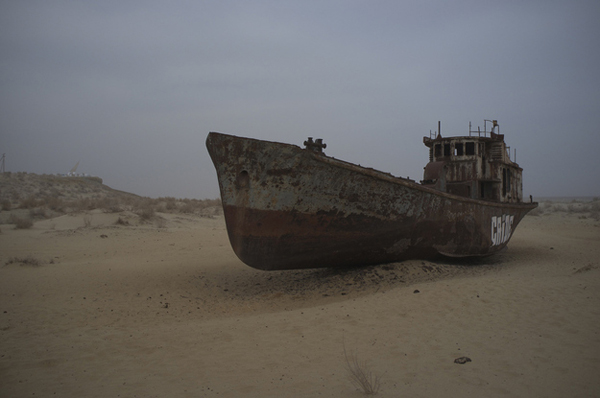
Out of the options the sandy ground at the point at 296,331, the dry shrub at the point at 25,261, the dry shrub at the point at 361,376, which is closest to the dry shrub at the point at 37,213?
the dry shrub at the point at 25,261

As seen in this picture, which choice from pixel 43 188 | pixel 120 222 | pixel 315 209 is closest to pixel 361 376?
pixel 315 209

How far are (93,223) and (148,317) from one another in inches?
456

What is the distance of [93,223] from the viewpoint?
48.8ft

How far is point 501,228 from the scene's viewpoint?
29.7ft

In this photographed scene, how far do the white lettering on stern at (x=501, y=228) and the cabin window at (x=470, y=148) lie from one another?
167 centimetres

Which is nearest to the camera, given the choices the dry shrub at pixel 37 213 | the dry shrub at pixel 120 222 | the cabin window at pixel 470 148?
the cabin window at pixel 470 148

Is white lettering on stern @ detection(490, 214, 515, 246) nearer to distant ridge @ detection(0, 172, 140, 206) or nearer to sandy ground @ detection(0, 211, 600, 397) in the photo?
sandy ground @ detection(0, 211, 600, 397)

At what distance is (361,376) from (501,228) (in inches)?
294

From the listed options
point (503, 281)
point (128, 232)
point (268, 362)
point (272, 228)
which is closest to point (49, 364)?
point (268, 362)

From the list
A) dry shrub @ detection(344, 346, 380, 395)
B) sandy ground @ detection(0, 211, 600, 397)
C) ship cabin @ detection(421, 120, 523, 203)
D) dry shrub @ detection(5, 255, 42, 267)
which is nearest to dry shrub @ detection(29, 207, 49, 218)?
dry shrub @ detection(5, 255, 42, 267)

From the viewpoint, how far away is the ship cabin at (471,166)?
29.3 ft

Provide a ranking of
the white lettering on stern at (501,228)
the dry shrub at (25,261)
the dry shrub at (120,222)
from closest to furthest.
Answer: the dry shrub at (25,261) < the white lettering on stern at (501,228) < the dry shrub at (120,222)

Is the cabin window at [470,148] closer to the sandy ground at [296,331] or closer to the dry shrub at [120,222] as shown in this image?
the sandy ground at [296,331]

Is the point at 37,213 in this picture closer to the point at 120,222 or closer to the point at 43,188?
the point at 120,222
